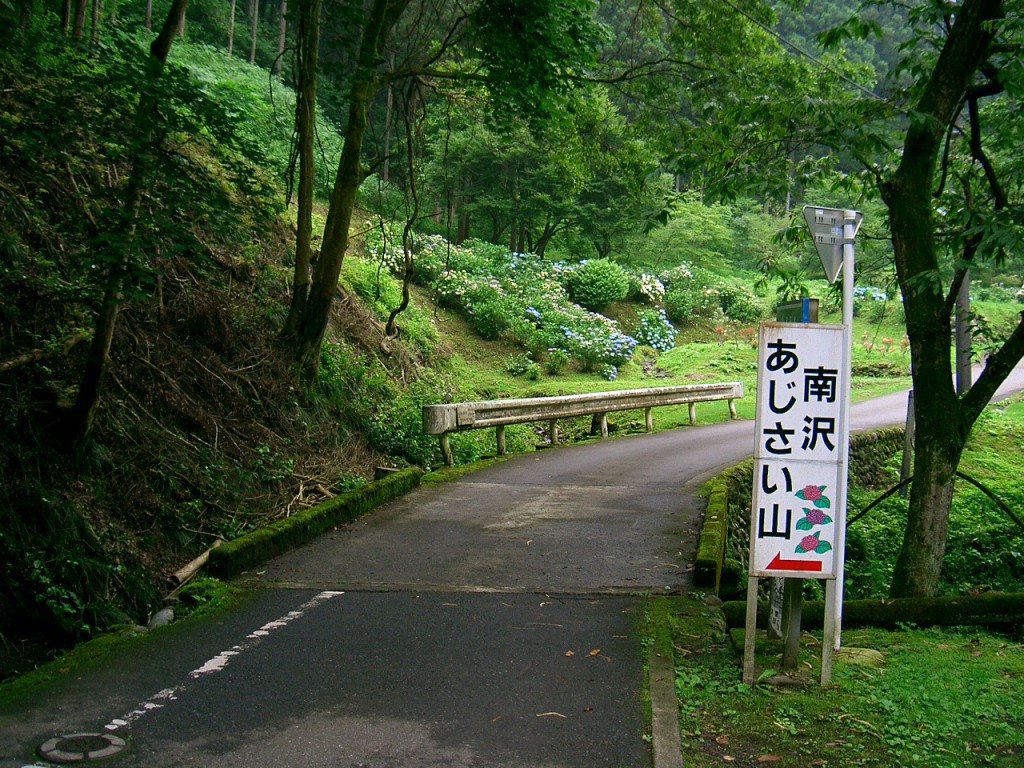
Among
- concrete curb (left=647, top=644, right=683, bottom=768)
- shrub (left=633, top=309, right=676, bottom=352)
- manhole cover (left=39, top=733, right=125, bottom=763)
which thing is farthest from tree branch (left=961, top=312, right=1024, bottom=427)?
shrub (left=633, top=309, right=676, bottom=352)

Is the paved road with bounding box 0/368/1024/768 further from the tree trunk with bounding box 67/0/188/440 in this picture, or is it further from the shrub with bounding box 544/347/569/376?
the shrub with bounding box 544/347/569/376

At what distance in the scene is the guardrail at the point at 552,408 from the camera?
1334cm

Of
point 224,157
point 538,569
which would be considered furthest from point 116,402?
point 538,569

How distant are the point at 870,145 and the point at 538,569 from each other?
461cm

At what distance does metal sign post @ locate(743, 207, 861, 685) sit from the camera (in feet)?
17.9

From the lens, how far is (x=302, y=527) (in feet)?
29.5

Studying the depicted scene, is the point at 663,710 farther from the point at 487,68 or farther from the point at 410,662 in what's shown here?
the point at 487,68

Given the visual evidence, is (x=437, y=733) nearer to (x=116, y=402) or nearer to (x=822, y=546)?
(x=822, y=546)

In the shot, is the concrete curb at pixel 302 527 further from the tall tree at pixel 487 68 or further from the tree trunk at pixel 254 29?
the tree trunk at pixel 254 29

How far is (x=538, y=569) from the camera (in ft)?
26.8

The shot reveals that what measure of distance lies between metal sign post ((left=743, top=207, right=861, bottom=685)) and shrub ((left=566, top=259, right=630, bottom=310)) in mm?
27405

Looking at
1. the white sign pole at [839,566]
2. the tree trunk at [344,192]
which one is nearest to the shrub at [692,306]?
the tree trunk at [344,192]

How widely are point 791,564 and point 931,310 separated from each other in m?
3.60

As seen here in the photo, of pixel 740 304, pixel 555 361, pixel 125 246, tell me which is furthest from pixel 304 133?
pixel 740 304
